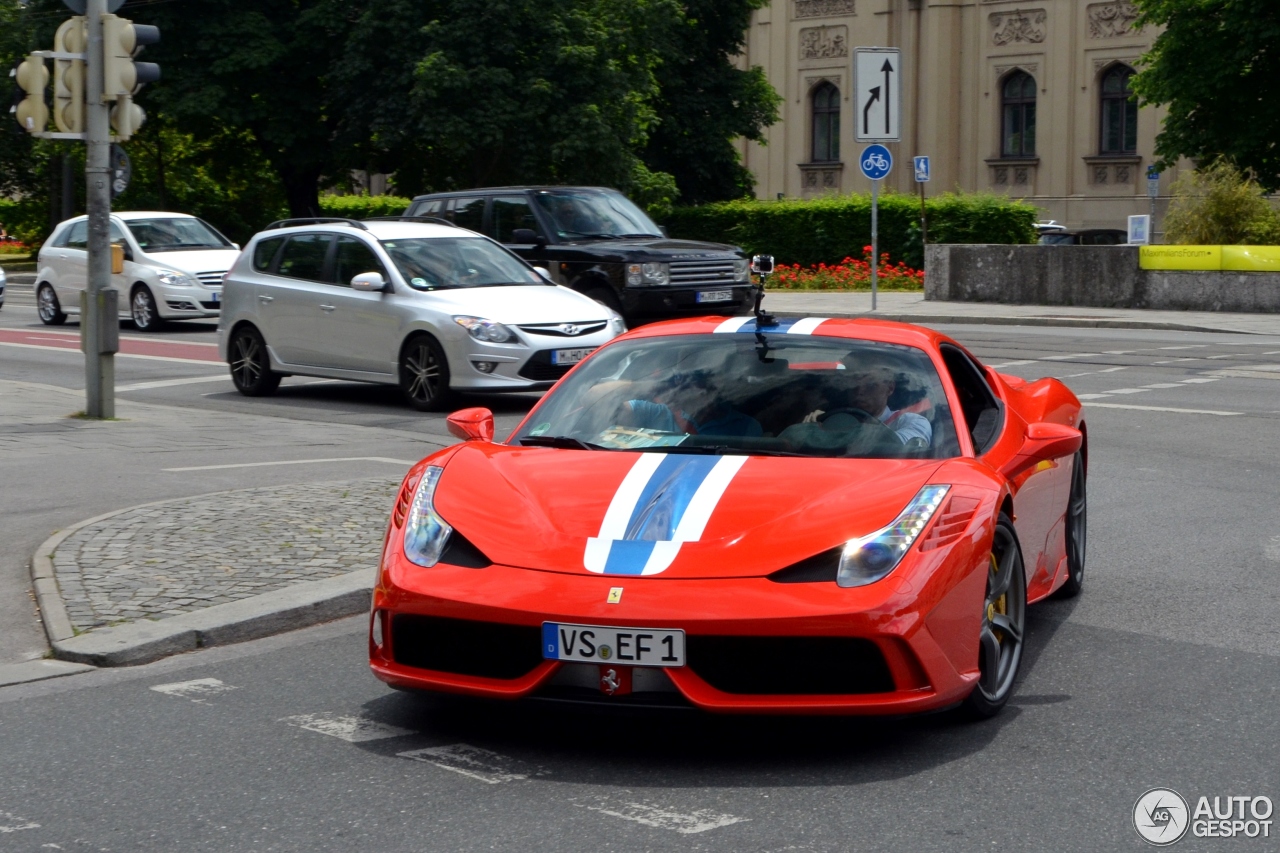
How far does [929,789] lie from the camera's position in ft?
14.8

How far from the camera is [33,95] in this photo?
12484 mm

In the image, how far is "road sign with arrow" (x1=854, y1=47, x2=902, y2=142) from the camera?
27.2m

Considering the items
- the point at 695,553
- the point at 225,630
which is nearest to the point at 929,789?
the point at 695,553

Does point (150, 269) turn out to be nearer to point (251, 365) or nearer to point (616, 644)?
point (251, 365)

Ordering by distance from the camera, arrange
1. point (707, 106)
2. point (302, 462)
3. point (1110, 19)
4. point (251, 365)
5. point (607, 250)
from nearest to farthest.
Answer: point (302, 462) < point (251, 365) < point (607, 250) < point (707, 106) < point (1110, 19)

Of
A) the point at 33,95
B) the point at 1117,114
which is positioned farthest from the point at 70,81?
the point at 1117,114

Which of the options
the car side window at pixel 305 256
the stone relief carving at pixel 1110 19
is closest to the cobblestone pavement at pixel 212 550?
the car side window at pixel 305 256

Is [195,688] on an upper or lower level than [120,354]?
lower

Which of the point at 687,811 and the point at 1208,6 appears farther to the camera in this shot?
the point at 1208,6

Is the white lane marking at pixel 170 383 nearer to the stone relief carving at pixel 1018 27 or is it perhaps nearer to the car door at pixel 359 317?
the car door at pixel 359 317

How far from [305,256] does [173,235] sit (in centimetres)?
1163

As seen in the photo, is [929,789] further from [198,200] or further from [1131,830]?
[198,200]

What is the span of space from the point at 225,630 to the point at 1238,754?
11.8 ft

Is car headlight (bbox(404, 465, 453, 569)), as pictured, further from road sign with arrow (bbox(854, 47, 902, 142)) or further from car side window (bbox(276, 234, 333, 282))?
road sign with arrow (bbox(854, 47, 902, 142))
